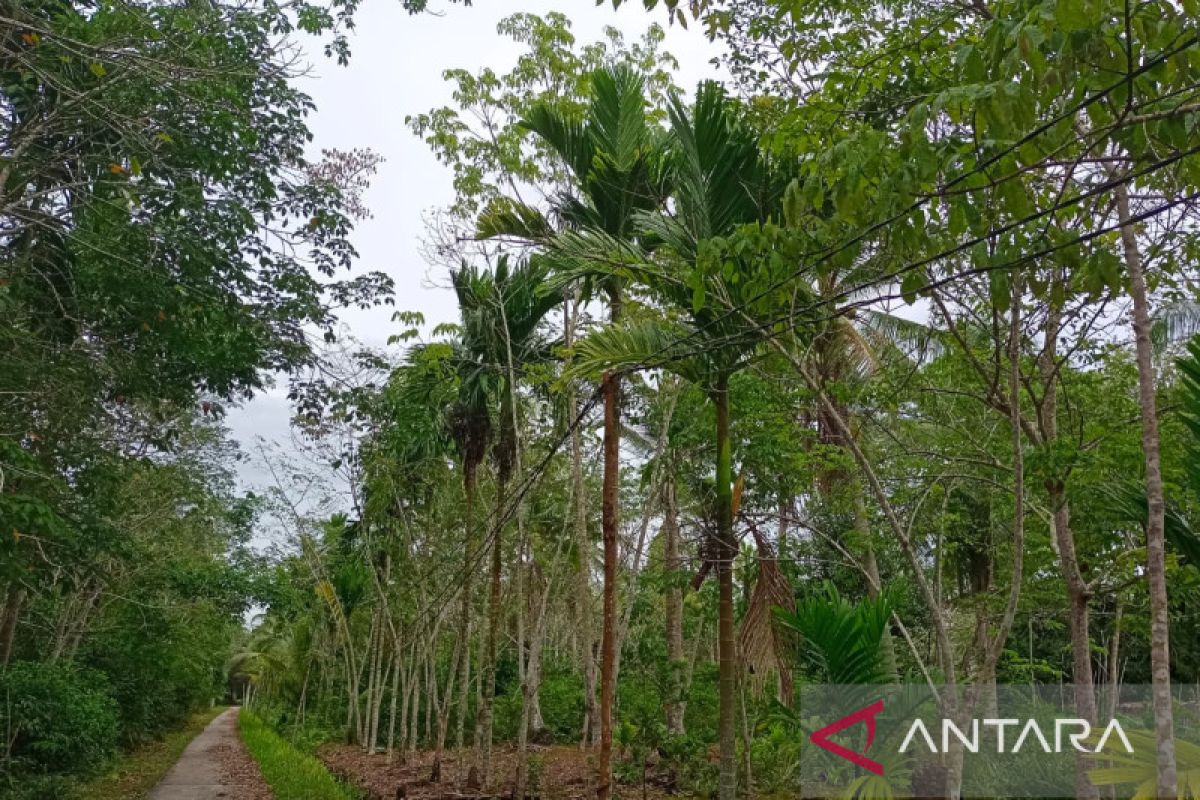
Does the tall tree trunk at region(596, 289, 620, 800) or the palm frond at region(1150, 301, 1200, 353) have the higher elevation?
the palm frond at region(1150, 301, 1200, 353)

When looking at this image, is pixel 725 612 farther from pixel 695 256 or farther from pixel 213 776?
pixel 213 776

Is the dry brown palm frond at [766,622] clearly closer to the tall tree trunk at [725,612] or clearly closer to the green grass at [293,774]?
the tall tree trunk at [725,612]

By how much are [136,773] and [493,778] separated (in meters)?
7.91

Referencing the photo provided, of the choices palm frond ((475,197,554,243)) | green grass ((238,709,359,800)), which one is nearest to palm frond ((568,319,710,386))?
palm frond ((475,197,554,243))

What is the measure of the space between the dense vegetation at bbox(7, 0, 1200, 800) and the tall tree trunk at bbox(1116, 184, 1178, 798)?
0.02 m

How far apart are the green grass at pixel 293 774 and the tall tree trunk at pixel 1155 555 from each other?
872 centimetres

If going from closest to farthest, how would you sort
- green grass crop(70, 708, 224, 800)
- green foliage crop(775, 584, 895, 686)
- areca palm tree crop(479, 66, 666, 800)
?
green foliage crop(775, 584, 895, 686) < areca palm tree crop(479, 66, 666, 800) < green grass crop(70, 708, 224, 800)

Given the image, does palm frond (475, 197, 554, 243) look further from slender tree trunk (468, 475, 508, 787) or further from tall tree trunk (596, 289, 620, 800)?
slender tree trunk (468, 475, 508, 787)

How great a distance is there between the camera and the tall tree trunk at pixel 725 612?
5266 mm

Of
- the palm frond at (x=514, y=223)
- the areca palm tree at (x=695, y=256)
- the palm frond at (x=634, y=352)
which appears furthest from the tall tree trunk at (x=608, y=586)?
the palm frond at (x=514, y=223)

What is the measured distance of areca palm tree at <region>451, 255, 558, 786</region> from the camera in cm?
Result: 934

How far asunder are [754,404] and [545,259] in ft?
9.29

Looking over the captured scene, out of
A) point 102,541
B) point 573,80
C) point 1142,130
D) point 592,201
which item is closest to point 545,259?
point 592,201

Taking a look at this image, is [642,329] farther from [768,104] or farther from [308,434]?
[308,434]
